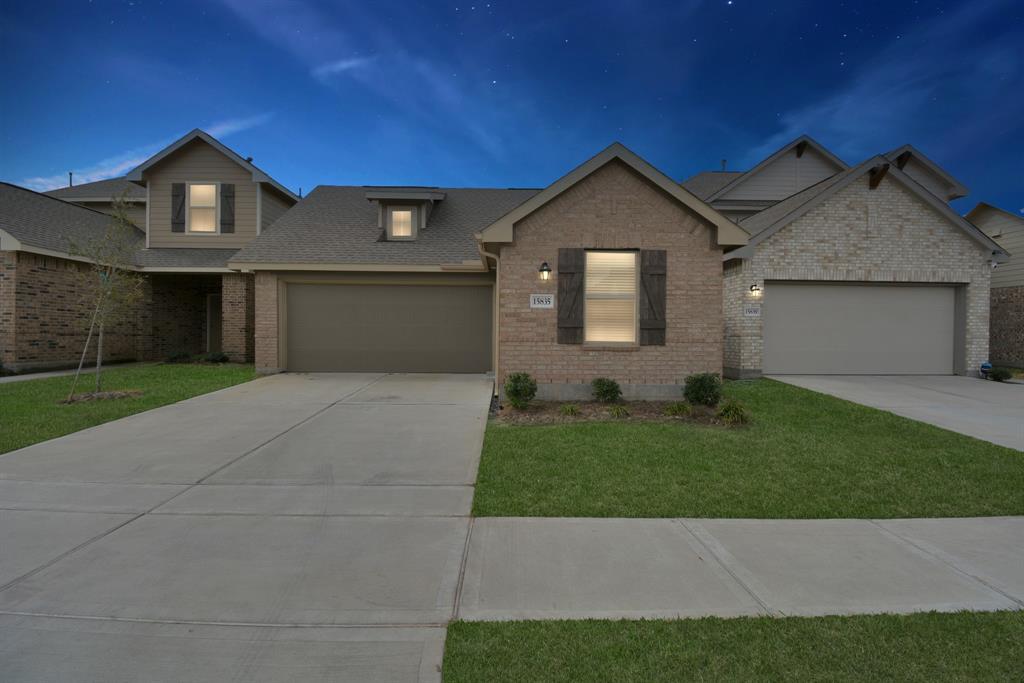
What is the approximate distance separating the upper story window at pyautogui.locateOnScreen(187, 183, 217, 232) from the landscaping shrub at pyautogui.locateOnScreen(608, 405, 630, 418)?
592 inches

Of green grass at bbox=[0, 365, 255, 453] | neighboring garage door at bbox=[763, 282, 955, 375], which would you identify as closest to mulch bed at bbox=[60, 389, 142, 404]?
green grass at bbox=[0, 365, 255, 453]

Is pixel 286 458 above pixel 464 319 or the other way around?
the other way around

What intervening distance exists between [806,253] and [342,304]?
1237 cm

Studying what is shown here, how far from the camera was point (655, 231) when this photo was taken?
9414 mm

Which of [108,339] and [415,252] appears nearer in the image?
[415,252]

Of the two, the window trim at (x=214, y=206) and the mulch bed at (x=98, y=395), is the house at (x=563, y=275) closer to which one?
the window trim at (x=214, y=206)

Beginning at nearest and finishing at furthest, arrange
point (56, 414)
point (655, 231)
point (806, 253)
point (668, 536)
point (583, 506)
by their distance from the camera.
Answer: point (668, 536) < point (583, 506) < point (56, 414) < point (655, 231) < point (806, 253)

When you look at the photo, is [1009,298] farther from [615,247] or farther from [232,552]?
[232,552]

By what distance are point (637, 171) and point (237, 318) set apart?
13188 millimetres

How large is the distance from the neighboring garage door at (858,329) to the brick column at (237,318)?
1542 cm

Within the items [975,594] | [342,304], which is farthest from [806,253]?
[342,304]

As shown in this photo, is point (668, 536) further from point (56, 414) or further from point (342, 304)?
point (342, 304)

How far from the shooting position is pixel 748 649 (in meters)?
2.60

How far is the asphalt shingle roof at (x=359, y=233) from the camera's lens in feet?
43.4
